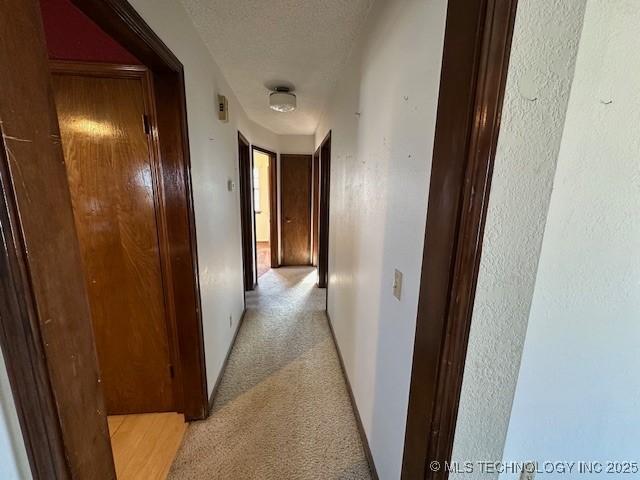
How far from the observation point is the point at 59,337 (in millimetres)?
534

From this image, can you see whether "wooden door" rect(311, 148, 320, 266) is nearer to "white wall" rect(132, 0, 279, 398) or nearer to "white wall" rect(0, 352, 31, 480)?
"white wall" rect(132, 0, 279, 398)

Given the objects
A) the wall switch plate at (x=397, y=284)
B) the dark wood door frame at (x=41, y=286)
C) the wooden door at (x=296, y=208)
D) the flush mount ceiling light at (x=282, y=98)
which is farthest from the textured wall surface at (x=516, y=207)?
the wooden door at (x=296, y=208)

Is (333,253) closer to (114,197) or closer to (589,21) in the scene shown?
(114,197)

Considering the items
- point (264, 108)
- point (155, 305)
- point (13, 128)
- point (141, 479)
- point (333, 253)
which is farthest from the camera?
point (264, 108)

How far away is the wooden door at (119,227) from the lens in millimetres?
1369

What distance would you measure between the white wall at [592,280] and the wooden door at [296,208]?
413 centimetres

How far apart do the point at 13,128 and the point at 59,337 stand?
1.25 ft

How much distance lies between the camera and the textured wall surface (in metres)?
0.51

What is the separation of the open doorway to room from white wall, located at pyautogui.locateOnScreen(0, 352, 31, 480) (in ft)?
10.8

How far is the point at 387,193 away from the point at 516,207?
2.05 feet

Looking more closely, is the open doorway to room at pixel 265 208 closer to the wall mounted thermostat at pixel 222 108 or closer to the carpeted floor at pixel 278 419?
the wall mounted thermostat at pixel 222 108

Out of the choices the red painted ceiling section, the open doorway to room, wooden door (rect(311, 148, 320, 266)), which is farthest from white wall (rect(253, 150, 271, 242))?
the red painted ceiling section

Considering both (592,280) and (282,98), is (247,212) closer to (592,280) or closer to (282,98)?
(282,98)

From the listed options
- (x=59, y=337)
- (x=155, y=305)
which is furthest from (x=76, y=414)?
(x=155, y=305)
